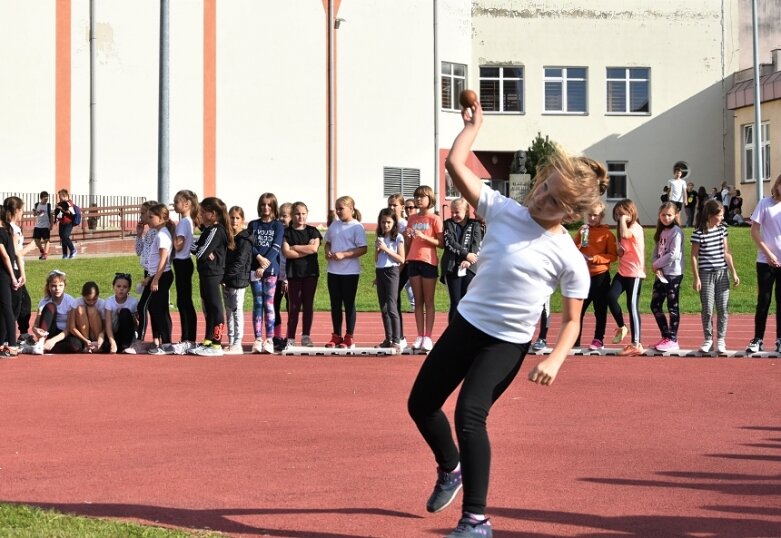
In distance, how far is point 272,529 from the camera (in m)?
5.89

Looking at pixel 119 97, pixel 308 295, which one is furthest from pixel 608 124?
pixel 308 295

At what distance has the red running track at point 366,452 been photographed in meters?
6.19

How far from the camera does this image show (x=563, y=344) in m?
5.69

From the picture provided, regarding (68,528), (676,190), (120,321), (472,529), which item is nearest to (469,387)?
(472,529)

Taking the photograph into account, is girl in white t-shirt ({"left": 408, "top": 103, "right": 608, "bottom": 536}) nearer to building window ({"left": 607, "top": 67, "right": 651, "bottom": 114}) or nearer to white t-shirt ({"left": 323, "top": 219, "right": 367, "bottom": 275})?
white t-shirt ({"left": 323, "top": 219, "right": 367, "bottom": 275})

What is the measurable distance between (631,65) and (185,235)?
36868mm

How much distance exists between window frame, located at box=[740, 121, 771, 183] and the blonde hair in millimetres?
42055

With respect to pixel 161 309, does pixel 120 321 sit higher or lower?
lower

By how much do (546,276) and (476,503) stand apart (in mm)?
1058

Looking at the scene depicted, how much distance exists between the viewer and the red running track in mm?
6191

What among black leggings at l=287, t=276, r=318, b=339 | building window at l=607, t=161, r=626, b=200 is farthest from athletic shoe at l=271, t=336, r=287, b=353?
building window at l=607, t=161, r=626, b=200

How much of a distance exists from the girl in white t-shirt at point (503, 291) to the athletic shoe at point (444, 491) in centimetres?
42

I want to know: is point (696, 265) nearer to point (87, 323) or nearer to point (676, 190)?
point (87, 323)

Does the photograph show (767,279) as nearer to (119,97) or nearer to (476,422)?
(476,422)
